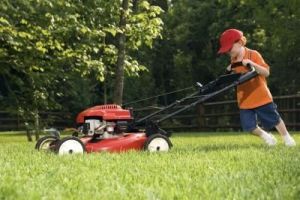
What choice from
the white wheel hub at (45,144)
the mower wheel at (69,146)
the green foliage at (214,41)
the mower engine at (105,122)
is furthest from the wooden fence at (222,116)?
the mower wheel at (69,146)

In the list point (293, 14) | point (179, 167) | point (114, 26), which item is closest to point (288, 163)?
point (179, 167)

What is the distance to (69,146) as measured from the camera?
723 centimetres

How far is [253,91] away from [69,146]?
8.49 feet

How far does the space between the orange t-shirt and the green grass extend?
164 cm

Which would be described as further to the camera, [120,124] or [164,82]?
[164,82]

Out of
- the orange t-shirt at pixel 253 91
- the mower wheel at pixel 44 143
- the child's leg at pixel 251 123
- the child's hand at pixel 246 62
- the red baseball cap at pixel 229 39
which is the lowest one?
the mower wheel at pixel 44 143

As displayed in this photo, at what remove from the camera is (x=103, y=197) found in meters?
3.89

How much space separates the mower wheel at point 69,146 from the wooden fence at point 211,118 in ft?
31.0

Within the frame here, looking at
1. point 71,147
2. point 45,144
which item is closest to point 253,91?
point 71,147

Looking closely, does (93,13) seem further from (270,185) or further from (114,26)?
(270,185)

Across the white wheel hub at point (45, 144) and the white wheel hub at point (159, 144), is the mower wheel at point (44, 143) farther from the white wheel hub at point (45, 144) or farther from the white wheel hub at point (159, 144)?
the white wheel hub at point (159, 144)

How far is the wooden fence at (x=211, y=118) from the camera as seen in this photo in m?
21.6

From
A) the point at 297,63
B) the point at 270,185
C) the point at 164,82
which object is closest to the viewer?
the point at 270,185

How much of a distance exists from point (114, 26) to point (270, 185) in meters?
9.89
